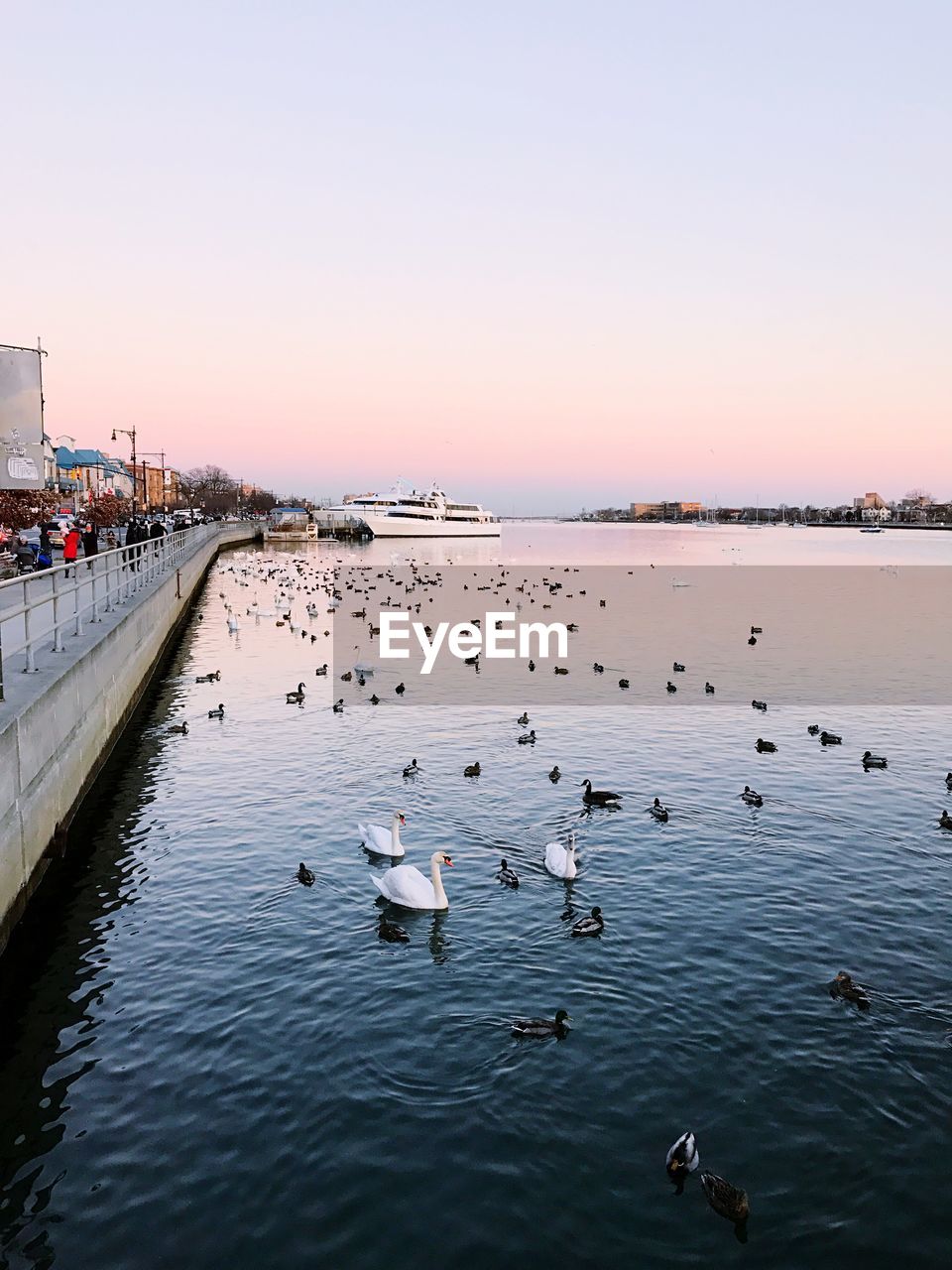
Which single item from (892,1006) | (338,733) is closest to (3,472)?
(338,733)

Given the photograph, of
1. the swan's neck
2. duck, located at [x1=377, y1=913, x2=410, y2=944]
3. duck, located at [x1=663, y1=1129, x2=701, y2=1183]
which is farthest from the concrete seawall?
duck, located at [x1=663, y1=1129, x2=701, y2=1183]

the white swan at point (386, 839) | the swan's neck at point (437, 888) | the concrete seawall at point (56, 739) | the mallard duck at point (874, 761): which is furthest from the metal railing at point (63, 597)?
the mallard duck at point (874, 761)

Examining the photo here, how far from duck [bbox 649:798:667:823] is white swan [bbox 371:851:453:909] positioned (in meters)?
5.57

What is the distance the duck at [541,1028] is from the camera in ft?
33.8

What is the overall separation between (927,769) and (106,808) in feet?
59.0

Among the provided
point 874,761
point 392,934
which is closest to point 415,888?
point 392,934

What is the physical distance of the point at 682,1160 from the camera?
8.14m

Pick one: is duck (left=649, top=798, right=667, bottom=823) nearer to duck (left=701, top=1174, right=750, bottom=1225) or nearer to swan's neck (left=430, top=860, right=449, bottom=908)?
swan's neck (left=430, top=860, right=449, bottom=908)

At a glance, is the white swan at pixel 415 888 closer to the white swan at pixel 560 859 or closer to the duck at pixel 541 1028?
the white swan at pixel 560 859

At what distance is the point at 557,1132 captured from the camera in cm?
874

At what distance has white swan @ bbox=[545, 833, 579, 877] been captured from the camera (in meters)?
14.6

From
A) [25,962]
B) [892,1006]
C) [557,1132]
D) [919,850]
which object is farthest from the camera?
[919,850]

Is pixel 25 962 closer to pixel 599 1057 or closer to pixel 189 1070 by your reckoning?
pixel 189 1070

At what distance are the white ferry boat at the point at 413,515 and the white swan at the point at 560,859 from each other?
146 meters
